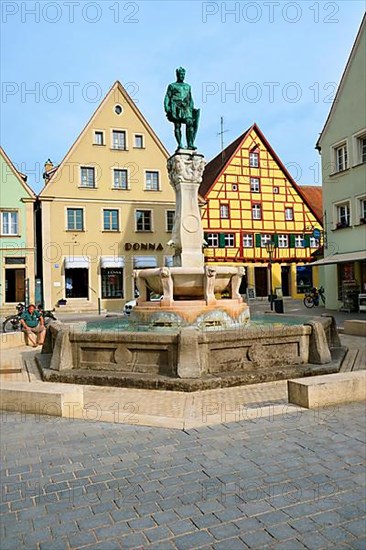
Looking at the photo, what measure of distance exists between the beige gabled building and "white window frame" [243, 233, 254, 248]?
621 cm

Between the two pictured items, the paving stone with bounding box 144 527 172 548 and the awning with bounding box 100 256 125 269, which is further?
the awning with bounding box 100 256 125 269

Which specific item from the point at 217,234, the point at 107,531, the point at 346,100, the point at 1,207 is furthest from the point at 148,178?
the point at 107,531

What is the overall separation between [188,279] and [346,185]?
1600 centimetres

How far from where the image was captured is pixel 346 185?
23.9 metres

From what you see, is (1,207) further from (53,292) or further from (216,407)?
(216,407)

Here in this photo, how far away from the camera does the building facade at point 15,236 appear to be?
31902mm

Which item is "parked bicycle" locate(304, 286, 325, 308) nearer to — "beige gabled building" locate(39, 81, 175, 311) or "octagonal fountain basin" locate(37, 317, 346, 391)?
"beige gabled building" locate(39, 81, 175, 311)

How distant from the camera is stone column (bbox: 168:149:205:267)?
1216 cm

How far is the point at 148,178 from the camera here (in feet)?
116

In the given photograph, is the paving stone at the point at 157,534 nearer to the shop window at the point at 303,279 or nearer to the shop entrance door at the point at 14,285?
the shop entrance door at the point at 14,285

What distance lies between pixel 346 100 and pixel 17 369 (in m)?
21.2

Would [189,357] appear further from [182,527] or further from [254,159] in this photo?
[254,159]

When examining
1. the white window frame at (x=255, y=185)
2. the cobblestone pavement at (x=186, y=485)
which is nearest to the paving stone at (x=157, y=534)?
the cobblestone pavement at (x=186, y=485)

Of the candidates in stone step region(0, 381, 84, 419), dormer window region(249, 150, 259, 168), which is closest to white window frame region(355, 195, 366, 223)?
dormer window region(249, 150, 259, 168)
